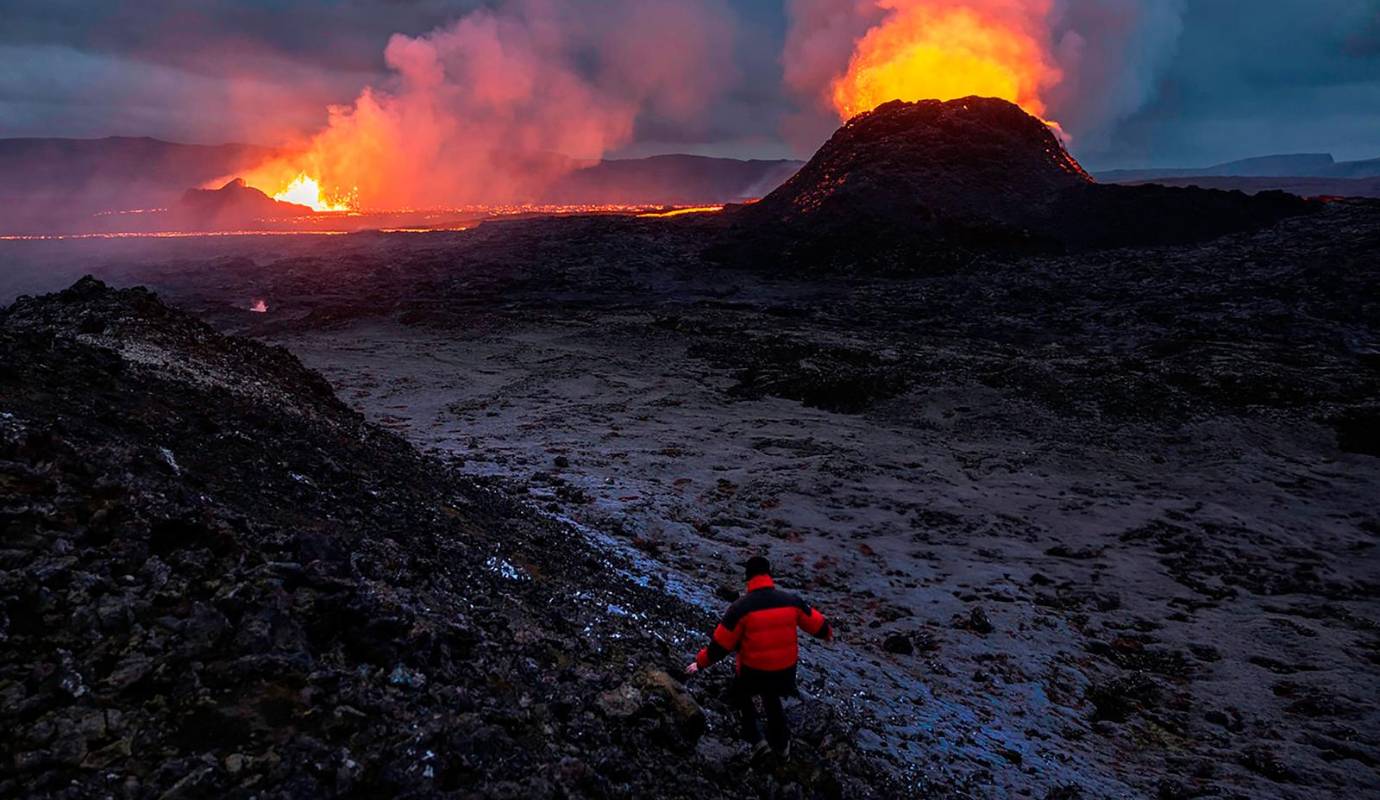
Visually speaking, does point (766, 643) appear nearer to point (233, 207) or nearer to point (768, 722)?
point (768, 722)

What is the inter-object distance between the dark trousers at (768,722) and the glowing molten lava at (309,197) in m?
92.8

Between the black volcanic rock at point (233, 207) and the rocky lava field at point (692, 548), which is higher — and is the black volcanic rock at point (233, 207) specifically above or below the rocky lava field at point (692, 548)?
above

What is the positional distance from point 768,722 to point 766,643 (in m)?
0.44

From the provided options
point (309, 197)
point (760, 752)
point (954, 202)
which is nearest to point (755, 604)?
point (760, 752)

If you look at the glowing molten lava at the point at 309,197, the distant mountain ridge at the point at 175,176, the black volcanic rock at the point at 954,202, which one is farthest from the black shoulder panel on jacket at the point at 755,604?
the distant mountain ridge at the point at 175,176

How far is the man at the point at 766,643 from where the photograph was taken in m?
3.88

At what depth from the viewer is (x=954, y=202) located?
1117 inches

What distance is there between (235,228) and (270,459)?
66.0 meters

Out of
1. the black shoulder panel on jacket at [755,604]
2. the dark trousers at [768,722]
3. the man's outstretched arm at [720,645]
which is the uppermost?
the black shoulder panel on jacket at [755,604]

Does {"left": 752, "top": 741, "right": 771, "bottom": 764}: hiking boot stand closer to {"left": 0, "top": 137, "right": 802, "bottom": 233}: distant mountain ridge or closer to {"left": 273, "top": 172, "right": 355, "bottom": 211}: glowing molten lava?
{"left": 273, "top": 172, "right": 355, "bottom": 211}: glowing molten lava

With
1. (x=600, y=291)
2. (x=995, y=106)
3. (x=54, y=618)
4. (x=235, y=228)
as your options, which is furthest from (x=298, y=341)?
(x=235, y=228)

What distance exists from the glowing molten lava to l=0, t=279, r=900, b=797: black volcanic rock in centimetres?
9024

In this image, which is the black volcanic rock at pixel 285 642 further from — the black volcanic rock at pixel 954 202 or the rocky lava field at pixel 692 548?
the black volcanic rock at pixel 954 202

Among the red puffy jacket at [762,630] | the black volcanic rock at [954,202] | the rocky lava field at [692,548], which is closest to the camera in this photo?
the rocky lava field at [692,548]
